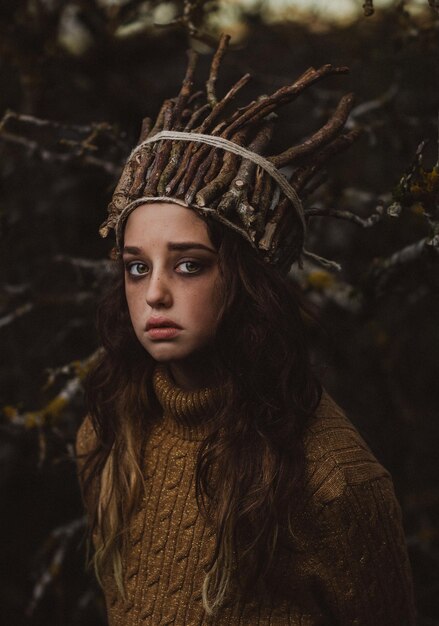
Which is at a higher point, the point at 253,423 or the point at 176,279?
the point at 176,279

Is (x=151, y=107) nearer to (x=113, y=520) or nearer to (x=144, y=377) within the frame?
(x=144, y=377)

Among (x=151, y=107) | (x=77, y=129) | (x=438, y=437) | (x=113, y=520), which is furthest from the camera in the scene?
(x=438, y=437)

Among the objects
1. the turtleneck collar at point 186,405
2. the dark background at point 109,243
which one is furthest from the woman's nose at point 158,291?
the dark background at point 109,243

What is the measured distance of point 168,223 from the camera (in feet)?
4.69

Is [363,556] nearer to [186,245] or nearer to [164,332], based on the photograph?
[164,332]

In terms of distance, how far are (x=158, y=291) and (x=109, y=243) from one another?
1.62 m

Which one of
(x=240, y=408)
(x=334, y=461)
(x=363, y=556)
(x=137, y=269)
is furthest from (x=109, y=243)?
(x=363, y=556)

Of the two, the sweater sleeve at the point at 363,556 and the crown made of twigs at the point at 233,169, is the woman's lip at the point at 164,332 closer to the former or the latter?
the crown made of twigs at the point at 233,169

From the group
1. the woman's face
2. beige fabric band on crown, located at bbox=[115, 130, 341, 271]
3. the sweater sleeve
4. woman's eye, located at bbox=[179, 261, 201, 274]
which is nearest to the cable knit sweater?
the sweater sleeve

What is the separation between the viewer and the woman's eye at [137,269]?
4.97ft

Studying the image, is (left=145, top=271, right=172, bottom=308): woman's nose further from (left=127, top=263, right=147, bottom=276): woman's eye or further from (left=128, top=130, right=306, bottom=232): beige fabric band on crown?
(left=128, top=130, right=306, bottom=232): beige fabric band on crown

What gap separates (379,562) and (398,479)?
5.62 feet

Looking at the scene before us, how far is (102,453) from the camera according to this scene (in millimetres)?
1812

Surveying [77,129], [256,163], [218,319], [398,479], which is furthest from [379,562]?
[398,479]
